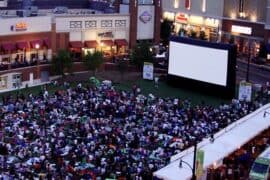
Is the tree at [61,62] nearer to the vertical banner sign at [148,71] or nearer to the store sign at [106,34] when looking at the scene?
the vertical banner sign at [148,71]

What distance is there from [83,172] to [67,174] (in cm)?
79

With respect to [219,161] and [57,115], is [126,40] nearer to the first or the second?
[57,115]

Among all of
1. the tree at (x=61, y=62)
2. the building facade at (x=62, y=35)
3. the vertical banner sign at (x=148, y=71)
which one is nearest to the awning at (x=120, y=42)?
the building facade at (x=62, y=35)

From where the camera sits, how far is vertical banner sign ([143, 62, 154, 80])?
5800 cm

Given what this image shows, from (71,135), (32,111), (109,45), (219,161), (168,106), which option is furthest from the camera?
(109,45)

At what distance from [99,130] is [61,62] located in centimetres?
2176

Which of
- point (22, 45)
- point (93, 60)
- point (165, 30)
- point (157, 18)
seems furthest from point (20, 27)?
point (165, 30)

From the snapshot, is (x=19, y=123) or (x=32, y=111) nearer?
(x=19, y=123)

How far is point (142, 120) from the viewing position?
1628 inches

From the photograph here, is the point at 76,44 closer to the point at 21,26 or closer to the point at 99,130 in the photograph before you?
the point at 21,26

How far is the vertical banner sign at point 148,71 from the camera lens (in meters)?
58.0

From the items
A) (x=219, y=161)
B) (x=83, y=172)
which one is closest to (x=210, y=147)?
(x=219, y=161)

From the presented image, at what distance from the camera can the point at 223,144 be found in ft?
113

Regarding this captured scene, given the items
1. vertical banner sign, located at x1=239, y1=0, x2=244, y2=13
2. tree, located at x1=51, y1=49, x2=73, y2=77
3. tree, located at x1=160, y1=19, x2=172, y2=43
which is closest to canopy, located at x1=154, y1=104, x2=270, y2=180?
tree, located at x1=51, y1=49, x2=73, y2=77
